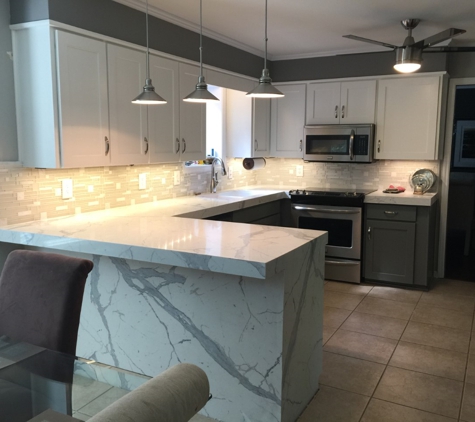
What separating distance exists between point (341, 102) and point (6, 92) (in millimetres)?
3327

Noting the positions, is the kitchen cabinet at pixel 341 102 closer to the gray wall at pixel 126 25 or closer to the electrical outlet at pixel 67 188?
the gray wall at pixel 126 25

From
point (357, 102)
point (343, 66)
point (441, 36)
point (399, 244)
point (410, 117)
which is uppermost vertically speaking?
point (343, 66)

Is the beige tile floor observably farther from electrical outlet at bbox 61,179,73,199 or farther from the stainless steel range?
electrical outlet at bbox 61,179,73,199

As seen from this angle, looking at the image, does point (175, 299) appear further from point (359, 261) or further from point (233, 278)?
point (359, 261)

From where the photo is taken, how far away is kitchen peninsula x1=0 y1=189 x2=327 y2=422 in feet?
7.06

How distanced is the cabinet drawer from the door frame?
678 mm

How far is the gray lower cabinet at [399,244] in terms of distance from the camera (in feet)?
14.4

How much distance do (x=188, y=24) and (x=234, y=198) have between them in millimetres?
1530

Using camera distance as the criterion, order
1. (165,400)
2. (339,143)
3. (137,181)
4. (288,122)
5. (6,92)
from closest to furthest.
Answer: (165,400), (6,92), (137,181), (339,143), (288,122)

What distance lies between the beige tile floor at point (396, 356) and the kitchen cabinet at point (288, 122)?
1.68 metres

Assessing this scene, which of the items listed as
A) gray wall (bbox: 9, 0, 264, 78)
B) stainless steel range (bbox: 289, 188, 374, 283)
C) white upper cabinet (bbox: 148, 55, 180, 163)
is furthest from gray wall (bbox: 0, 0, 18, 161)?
stainless steel range (bbox: 289, 188, 374, 283)

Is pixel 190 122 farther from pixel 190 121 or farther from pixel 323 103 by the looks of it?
pixel 323 103

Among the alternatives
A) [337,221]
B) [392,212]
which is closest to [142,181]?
[337,221]

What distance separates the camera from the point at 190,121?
3904 millimetres
